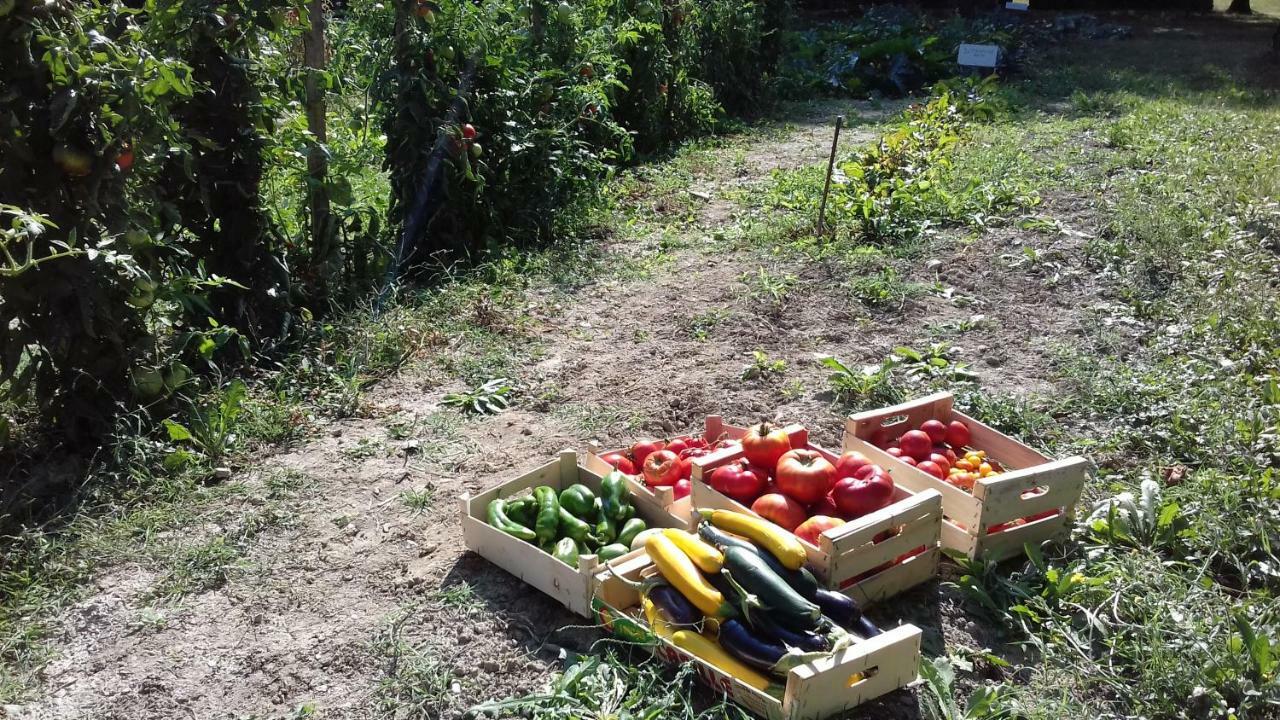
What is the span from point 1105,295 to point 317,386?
473 centimetres

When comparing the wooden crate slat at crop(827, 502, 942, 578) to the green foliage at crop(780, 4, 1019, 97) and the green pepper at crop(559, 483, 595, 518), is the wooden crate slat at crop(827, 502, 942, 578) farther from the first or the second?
the green foliage at crop(780, 4, 1019, 97)

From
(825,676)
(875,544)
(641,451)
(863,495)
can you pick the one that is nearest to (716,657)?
(825,676)

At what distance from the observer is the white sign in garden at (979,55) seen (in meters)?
13.4

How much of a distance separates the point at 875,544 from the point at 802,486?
0.33 meters

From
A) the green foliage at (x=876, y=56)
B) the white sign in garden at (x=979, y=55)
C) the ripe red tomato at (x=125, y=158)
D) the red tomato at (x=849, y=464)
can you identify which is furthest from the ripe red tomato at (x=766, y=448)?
the white sign in garden at (x=979, y=55)

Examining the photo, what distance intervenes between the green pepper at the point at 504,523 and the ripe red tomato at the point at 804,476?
948 millimetres

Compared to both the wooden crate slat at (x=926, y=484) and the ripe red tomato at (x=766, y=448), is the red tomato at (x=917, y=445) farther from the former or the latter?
the ripe red tomato at (x=766, y=448)

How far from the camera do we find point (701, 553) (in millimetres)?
3289

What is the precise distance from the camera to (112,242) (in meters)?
4.22

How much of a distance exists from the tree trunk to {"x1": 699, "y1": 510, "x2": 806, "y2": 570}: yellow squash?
11.0 feet

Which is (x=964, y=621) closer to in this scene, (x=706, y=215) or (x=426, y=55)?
(x=426, y=55)

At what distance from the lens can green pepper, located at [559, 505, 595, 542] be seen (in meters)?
3.74

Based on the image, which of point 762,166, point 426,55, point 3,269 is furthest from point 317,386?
point 762,166

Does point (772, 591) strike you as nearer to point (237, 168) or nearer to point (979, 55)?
point (237, 168)
